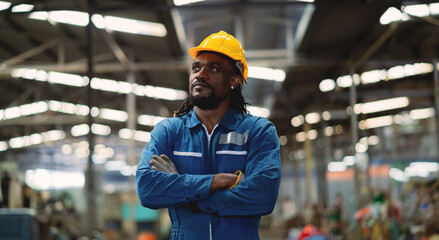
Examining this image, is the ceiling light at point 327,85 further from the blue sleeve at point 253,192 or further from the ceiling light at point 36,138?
the ceiling light at point 36,138

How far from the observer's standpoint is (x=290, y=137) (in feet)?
102

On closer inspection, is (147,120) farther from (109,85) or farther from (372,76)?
(372,76)

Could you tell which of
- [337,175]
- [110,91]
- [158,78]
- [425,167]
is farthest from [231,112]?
[337,175]

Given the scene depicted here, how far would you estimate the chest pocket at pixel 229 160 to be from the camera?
8.46ft

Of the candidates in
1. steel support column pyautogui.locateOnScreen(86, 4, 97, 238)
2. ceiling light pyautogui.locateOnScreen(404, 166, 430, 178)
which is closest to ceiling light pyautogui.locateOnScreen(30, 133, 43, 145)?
ceiling light pyautogui.locateOnScreen(404, 166, 430, 178)

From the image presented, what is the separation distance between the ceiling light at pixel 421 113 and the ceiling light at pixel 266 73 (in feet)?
34.4

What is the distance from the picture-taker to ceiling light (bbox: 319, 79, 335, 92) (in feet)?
54.7

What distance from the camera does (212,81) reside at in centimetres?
262

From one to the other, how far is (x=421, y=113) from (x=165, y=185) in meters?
23.8

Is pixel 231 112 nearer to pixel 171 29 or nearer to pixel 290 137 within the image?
pixel 171 29

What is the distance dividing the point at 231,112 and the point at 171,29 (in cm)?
920

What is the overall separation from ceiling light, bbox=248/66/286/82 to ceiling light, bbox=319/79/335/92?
69.1 inches

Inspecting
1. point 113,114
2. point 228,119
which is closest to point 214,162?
point 228,119

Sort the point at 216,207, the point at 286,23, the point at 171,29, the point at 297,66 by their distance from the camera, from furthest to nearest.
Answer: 1. the point at 297,66
2. the point at 286,23
3. the point at 171,29
4. the point at 216,207
